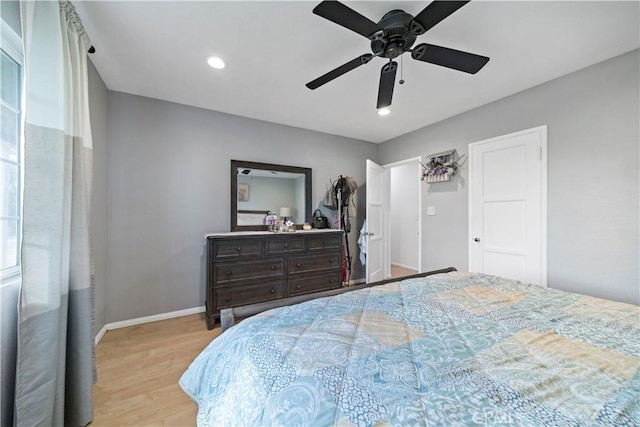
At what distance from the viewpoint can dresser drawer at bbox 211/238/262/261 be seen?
2.69m

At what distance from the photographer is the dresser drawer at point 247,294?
106 inches

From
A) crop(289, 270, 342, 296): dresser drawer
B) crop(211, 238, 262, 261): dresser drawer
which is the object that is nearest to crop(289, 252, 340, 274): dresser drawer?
crop(289, 270, 342, 296): dresser drawer

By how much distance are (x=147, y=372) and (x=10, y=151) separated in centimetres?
170

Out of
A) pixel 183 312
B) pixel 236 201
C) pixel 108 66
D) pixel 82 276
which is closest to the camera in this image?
pixel 82 276

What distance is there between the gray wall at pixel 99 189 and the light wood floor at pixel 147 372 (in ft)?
1.31

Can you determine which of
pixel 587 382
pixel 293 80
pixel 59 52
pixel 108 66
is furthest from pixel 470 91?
pixel 108 66

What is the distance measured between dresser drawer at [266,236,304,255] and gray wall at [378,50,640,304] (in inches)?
105

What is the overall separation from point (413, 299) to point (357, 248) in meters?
2.95

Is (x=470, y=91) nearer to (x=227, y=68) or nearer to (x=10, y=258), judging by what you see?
(x=227, y=68)

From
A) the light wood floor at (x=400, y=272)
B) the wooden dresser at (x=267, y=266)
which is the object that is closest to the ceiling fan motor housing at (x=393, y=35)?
the wooden dresser at (x=267, y=266)

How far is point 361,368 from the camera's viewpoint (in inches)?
31.1

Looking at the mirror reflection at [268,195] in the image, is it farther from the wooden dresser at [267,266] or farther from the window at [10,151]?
the window at [10,151]

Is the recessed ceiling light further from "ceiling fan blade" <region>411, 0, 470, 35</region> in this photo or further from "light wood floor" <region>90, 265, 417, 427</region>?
"light wood floor" <region>90, 265, 417, 427</region>

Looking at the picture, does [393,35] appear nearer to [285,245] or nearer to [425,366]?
[425,366]
